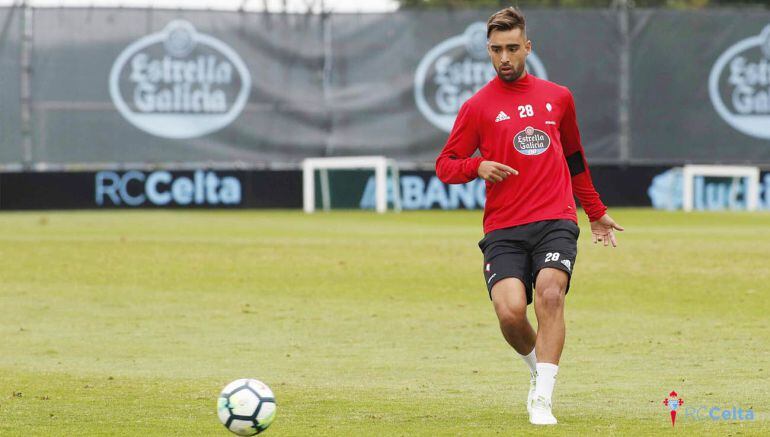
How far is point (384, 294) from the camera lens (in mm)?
15445

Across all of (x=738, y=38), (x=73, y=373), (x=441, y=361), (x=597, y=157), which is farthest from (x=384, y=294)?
(x=738, y=38)

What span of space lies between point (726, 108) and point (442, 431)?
25.3 metres

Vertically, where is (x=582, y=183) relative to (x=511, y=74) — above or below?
below

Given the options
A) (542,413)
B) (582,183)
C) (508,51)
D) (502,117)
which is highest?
(508,51)

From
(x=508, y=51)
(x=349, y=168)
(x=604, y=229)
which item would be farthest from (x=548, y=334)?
(x=349, y=168)

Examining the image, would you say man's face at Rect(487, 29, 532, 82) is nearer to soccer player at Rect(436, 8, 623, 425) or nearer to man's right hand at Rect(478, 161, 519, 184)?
soccer player at Rect(436, 8, 623, 425)

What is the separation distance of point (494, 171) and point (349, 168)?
876 inches

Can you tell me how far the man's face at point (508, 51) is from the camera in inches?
308

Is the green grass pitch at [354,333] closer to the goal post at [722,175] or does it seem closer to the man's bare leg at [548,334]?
the man's bare leg at [548,334]

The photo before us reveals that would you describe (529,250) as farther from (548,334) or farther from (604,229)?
(604,229)

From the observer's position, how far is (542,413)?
24.9 feet

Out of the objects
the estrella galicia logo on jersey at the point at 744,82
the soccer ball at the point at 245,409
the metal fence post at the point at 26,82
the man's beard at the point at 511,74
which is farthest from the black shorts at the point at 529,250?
the estrella galicia logo on jersey at the point at 744,82

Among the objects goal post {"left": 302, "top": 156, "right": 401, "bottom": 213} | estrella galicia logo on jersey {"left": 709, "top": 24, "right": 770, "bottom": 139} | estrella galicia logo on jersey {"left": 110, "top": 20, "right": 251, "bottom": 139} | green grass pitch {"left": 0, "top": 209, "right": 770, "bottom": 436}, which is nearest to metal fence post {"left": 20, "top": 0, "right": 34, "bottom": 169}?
estrella galicia logo on jersey {"left": 110, "top": 20, "right": 251, "bottom": 139}

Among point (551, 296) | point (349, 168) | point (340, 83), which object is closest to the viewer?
point (551, 296)
